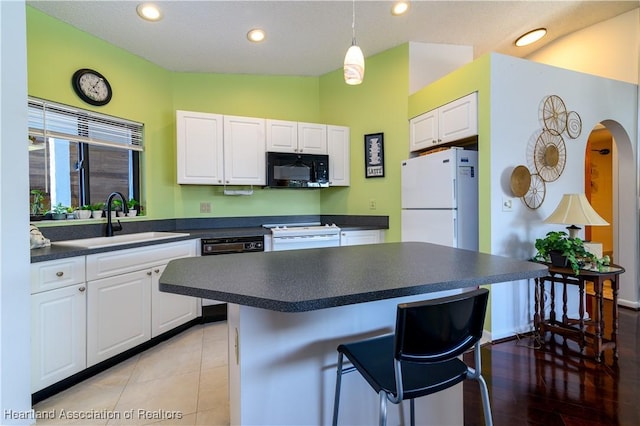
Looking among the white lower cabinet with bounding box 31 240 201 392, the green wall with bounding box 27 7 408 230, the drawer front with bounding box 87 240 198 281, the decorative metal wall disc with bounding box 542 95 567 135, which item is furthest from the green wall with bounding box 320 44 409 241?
the white lower cabinet with bounding box 31 240 201 392

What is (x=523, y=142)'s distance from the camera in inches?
104

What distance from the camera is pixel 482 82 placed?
2.54 meters

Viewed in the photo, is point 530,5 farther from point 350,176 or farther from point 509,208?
point 350,176

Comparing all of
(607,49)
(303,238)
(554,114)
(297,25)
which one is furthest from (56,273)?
(607,49)

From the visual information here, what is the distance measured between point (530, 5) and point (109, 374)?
15.3ft

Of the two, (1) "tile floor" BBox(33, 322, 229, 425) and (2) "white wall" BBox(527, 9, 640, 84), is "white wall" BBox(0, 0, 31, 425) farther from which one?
(2) "white wall" BBox(527, 9, 640, 84)

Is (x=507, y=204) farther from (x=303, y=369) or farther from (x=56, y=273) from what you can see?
(x=56, y=273)

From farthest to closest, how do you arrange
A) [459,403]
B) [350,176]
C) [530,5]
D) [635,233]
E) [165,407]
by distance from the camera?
1. [350,176]
2. [635,233]
3. [530,5]
4. [165,407]
5. [459,403]

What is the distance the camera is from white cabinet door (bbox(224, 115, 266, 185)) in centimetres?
334

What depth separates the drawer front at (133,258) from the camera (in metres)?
2.12

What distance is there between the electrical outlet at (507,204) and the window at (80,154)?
355 cm

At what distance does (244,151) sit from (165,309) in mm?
1772

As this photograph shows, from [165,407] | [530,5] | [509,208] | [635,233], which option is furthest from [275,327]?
[635,233]

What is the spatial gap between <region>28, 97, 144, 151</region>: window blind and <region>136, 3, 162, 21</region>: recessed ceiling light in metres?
0.97
